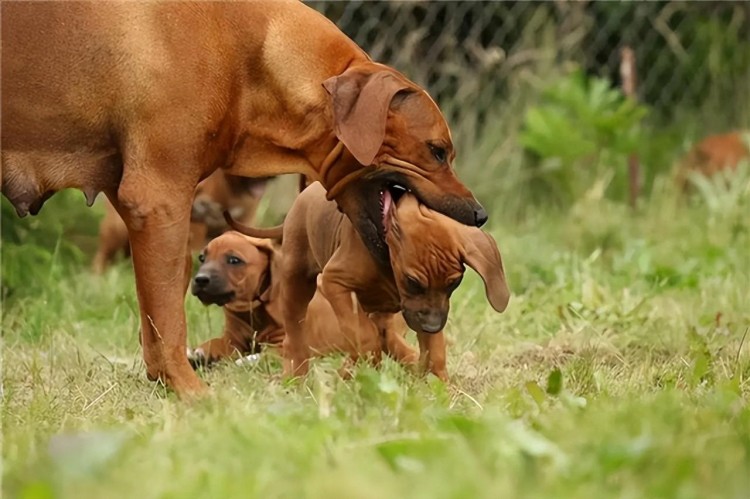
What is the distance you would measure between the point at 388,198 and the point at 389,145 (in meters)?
0.18

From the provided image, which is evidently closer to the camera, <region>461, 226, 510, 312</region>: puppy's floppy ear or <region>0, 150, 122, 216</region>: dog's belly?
<region>0, 150, 122, 216</region>: dog's belly

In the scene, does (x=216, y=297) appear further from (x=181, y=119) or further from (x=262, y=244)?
(x=181, y=119)

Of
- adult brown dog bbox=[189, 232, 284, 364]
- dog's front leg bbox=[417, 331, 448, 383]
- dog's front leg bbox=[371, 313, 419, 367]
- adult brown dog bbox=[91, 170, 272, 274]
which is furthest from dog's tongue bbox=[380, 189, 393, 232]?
adult brown dog bbox=[91, 170, 272, 274]

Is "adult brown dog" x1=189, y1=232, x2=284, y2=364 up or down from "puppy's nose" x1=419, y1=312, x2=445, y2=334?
down

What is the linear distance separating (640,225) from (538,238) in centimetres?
66

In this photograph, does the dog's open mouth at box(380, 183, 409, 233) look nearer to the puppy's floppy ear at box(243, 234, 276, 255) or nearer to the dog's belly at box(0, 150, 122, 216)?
the dog's belly at box(0, 150, 122, 216)

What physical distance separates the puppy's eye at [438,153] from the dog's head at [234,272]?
4.21 ft

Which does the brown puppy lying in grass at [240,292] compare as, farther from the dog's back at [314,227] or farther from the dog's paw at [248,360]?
the dog's back at [314,227]

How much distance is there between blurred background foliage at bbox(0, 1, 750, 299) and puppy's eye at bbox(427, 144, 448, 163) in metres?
2.84

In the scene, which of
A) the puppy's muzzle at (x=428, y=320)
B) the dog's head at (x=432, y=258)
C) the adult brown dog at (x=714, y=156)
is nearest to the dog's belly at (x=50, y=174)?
the dog's head at (x=432, y=258)

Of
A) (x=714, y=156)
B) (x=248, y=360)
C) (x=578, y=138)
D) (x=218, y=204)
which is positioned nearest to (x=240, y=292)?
(x=248, y=360)

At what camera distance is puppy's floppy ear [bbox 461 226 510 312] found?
12.8ft

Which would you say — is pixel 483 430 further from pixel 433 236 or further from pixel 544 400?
pixel 433 236

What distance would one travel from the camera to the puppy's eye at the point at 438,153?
3.84 meters
